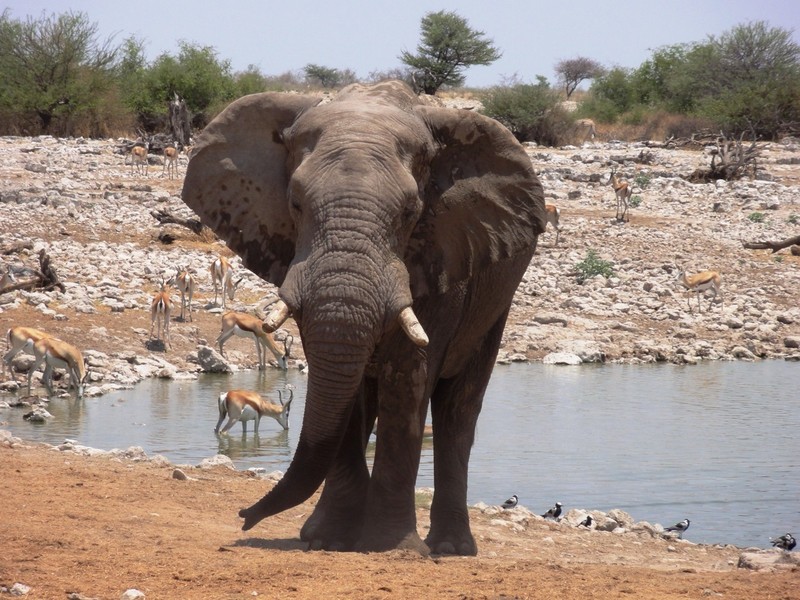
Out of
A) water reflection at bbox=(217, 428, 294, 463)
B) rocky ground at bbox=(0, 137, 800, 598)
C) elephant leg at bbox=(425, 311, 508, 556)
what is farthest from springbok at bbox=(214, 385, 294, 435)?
elephant leg at bbox=(425, 311, 508, 556)

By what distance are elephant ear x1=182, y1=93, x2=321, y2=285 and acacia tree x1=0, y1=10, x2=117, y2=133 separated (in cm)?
3412

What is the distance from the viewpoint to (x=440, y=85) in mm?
38906

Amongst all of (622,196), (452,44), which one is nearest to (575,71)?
(452,44)

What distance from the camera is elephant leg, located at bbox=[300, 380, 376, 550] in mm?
6285

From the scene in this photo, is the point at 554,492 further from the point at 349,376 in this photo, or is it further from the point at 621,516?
the point at 349,376

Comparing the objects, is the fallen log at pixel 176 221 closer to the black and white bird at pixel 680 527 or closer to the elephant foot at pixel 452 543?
the black and white bird at pixel 680 527

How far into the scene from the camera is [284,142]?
614 cm

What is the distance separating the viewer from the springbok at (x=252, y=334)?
15.7 metres

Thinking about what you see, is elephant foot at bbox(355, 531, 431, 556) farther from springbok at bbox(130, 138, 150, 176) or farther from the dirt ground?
springbok at bbox(130, 138, 150, 176)

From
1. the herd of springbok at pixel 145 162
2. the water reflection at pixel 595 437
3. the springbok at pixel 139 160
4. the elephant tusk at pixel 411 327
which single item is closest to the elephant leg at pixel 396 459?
the elephant tusk at pixel 411 327

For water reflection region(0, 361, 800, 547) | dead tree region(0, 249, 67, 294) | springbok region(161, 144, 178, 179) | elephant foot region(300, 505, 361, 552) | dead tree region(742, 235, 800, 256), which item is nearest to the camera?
elephant foot region(300, 505, 361, 552)

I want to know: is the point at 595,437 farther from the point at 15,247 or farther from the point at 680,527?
the point at 15,247

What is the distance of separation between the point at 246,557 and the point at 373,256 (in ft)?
4.50

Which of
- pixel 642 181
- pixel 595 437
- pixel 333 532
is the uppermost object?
pixel 642 181
